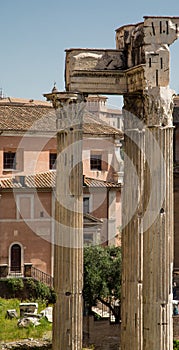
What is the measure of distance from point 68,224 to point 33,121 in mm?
17490

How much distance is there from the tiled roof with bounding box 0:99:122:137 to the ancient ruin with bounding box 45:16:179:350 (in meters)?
15.6

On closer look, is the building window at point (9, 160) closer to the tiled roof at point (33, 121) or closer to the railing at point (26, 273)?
the tiled roof at point (33, 121)

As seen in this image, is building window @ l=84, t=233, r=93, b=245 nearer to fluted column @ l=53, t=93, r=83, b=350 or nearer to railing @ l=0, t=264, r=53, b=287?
railing @ l=0, t=264, r=53, b=287

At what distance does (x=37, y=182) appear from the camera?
1054 inches

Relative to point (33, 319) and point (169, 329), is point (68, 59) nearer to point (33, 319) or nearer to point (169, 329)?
point (169, 329)

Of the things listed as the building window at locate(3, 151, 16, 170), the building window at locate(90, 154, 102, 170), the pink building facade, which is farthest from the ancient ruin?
the building window at locate(90, 154, 102, 170)

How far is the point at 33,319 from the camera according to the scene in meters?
17.2

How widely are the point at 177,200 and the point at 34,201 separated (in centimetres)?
716

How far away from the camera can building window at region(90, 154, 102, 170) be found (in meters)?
29.1

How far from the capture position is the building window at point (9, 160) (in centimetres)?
2739

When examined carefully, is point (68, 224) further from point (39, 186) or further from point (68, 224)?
point (39, 186)

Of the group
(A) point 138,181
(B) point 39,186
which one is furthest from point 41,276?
(A) point 138,181

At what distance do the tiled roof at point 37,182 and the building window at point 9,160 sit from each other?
2.08 feet

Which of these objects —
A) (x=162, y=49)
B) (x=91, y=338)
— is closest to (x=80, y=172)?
(x=162, y=49)
